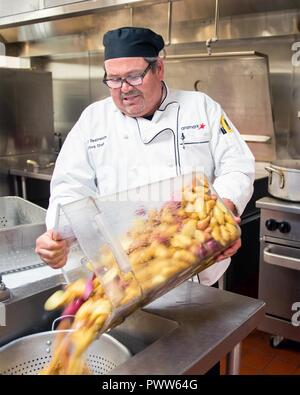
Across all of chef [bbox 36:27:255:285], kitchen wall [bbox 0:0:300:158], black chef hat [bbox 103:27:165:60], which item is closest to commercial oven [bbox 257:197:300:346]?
chef [bbox 36:27:255:285]

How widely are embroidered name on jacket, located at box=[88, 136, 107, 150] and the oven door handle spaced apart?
1.16 meters

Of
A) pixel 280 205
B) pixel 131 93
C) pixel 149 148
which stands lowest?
pixel 280 205

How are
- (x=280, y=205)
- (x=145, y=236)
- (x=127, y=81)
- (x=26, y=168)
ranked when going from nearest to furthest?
(x=145, y=236), (x=127, y=81), (x=280, y=205), (x=26, y=168)

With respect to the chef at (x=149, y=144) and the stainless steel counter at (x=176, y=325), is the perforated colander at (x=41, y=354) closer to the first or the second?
the stainless steel counter at (x=176, y=325)

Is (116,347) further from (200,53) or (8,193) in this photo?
(8,193)

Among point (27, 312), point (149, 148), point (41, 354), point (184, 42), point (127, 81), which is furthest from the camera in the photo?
point (184, 42)

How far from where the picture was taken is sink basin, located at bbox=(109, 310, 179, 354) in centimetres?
97

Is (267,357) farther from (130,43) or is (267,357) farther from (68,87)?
(68,87)

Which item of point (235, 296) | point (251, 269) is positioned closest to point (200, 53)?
point (251, 269)

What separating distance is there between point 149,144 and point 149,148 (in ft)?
0.05

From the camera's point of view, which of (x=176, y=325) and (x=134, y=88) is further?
(x=134, y=88)

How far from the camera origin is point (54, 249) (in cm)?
91

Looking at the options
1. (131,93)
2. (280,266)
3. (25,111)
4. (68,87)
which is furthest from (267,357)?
(68,87)

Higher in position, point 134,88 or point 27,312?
point 134,88
